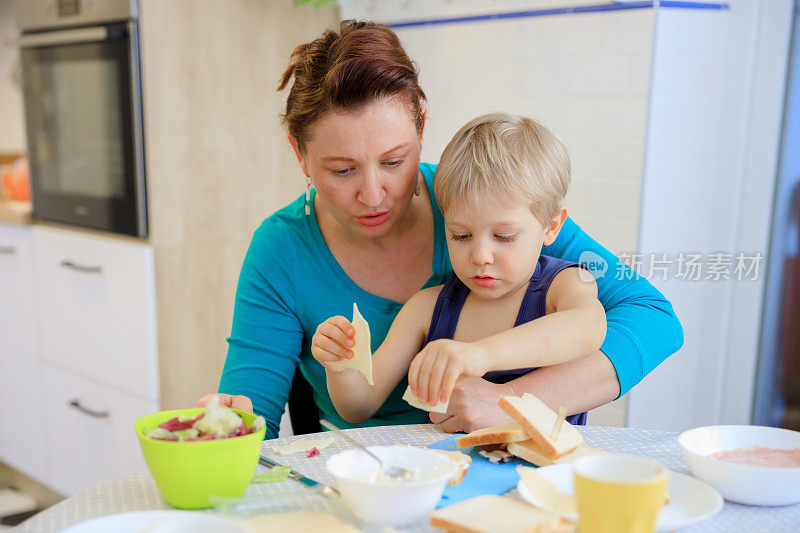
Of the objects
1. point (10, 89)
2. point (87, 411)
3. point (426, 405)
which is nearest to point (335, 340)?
point (426, 405)

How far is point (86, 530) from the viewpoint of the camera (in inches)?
32.9

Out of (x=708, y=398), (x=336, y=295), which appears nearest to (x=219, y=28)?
(x=336, y=295)

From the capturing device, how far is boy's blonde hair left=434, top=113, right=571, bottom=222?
1.36 meters

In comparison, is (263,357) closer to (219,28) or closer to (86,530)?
(86,530)

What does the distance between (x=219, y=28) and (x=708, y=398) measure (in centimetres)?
205

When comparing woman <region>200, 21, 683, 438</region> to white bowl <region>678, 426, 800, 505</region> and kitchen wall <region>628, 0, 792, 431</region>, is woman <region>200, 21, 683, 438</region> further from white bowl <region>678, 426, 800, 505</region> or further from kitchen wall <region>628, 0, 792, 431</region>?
kitchen wall <region>628, 0, 792, 431</region>

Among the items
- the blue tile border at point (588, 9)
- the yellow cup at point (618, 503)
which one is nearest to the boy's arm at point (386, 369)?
the yellow cup at point (618, 503)

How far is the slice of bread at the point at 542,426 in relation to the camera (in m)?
1.03

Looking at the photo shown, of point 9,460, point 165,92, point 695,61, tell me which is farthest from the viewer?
point 9,460

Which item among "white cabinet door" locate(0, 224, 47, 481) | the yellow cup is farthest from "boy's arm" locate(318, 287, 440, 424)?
"white cabinet door" locate(0, 224, 47, 481)

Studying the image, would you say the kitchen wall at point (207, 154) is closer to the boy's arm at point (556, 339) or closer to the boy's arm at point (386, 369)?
the boy's arm at point (386, 369)

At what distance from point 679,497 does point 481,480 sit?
0.24 meters

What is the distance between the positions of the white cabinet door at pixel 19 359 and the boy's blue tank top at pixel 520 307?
2.03 metres

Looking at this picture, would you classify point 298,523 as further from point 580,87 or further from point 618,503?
point 580,87
